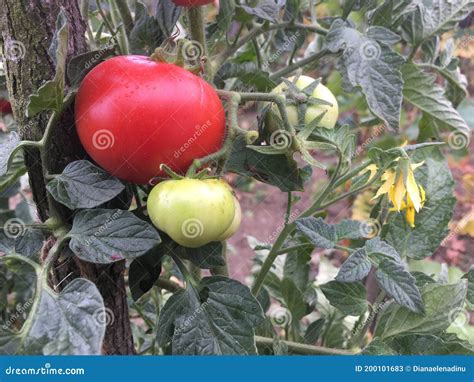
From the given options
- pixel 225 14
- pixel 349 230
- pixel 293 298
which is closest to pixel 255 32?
pixel 225 14

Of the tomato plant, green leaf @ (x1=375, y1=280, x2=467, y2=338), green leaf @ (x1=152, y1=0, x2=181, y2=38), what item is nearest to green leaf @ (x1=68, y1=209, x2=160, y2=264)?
the tomato plant

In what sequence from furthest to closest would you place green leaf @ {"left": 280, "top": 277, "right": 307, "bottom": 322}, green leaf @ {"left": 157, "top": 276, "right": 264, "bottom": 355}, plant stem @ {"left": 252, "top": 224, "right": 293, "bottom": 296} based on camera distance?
green leaf @ {"left": 280, "top": 277, "right": 307, "bottom": 322}
plant stem @ {"left": 252, "top": 224, "right": 293, "bottom": 296}
green leaf @ {"left": 157, "top": 276, "right": 264, "bottom": 355}

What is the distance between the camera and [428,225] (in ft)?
2.26

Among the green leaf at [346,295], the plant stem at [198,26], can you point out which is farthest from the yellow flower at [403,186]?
the plant stem at [198,26]

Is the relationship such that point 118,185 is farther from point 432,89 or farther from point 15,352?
point 432,89

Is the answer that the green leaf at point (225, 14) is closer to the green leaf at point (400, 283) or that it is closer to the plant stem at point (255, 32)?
the plant stem at point (255, 32)

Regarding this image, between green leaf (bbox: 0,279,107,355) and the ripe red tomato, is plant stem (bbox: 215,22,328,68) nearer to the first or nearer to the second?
the ripe red tomato

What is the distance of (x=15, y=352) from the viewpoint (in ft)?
1.47

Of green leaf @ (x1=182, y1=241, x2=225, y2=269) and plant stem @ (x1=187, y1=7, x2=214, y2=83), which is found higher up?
plant stem @ (x1=187, y1=7, x2=214, y2=83)

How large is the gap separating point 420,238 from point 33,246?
0.46 meters

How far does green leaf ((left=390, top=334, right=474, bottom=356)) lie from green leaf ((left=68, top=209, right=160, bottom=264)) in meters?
0.33

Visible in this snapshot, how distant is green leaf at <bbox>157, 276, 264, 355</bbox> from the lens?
1.75 feet

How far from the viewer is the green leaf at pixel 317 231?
565 mm

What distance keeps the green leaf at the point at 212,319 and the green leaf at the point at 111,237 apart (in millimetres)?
108
